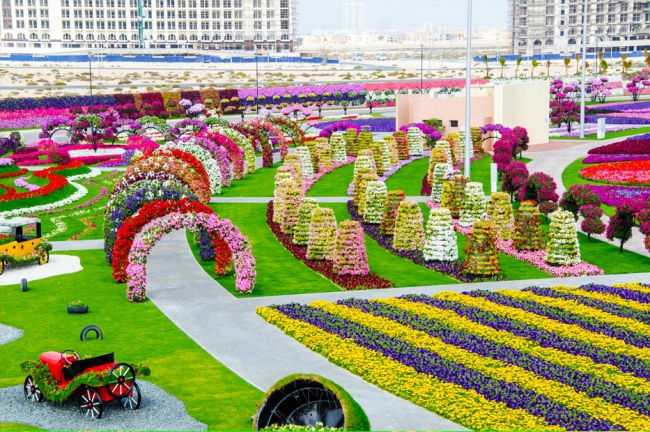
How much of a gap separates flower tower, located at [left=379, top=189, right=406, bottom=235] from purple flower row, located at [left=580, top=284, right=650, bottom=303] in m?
10.3

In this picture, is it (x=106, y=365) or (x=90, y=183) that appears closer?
(x=106, y=365)

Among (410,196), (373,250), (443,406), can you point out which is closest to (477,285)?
(373,250)

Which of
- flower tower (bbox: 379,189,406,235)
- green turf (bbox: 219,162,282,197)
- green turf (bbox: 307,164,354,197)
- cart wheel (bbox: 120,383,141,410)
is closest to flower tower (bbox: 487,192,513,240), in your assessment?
flower tower (bbox: 379,189,406,235)

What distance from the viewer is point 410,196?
5122 centimetres

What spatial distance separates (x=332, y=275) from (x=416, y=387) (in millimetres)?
11831

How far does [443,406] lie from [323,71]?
155 meters

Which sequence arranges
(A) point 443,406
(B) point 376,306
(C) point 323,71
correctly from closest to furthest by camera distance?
(A) point 443,406 < (B) point 376,306 < (C) point 323,71

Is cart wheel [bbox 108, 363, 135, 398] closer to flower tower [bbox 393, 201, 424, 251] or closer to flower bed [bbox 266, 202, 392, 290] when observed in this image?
flower bed [bbox 266, 202, 392, 290]

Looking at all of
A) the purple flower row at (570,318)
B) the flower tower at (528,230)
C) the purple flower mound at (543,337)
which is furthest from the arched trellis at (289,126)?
the purple flower mound at (543,337)

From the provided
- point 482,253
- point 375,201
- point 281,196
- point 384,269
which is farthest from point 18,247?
point 482,253

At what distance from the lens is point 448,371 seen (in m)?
24.2

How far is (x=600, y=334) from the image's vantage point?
27000 millimetres

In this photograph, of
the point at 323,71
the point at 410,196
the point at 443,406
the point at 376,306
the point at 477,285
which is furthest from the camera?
the point at 323,71

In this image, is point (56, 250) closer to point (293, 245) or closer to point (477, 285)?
point (293, 245)
